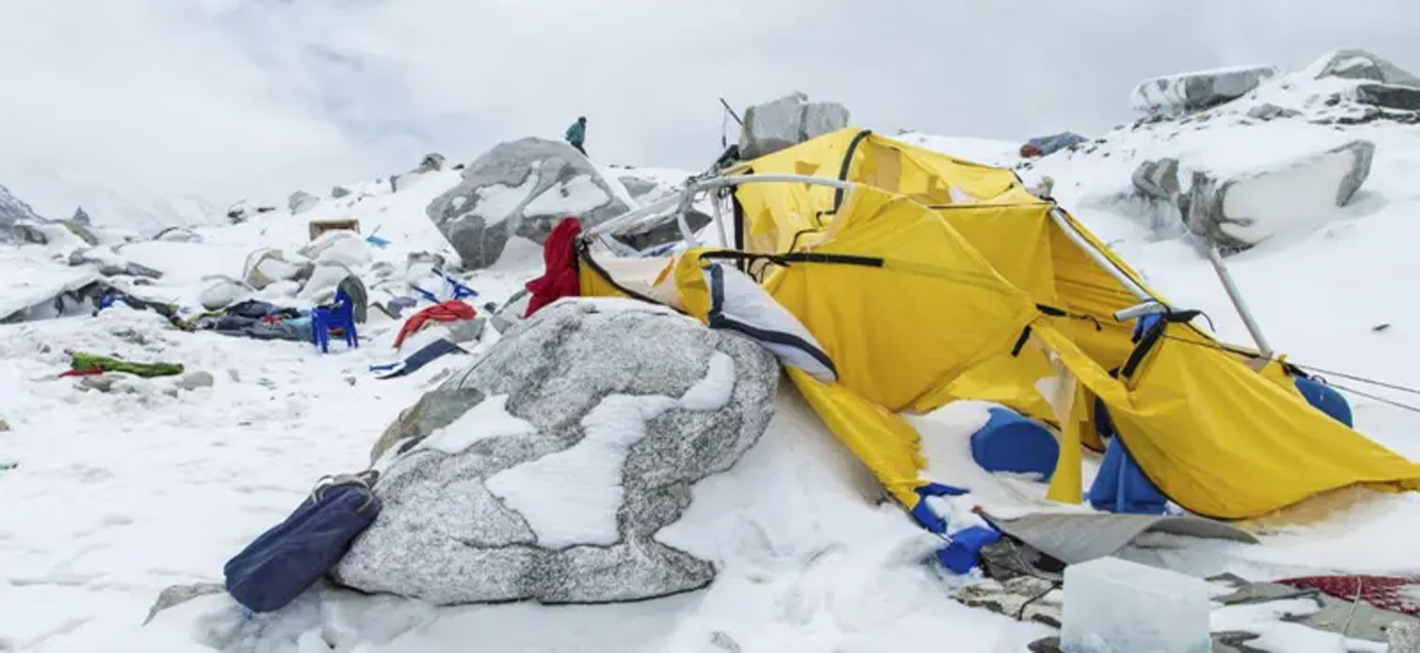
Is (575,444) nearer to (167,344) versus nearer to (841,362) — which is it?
(841,362)

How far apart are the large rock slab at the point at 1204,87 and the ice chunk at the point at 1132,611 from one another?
1637 centimetres

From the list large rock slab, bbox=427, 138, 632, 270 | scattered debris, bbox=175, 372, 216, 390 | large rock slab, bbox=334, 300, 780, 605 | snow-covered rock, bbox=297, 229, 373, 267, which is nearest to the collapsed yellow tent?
large rock slab, bbox=334, 300, 780, 605

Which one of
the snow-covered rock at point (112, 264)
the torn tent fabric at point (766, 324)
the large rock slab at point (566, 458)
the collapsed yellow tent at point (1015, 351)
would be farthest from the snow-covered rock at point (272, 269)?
the torn tent fabric at point (766, 324)

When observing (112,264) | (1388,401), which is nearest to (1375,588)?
(1388,401)

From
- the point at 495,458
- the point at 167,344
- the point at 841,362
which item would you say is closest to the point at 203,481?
the point at 495,458

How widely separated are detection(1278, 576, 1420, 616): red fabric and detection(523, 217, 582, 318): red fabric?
12.0ft

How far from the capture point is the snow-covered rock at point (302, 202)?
24648 mm

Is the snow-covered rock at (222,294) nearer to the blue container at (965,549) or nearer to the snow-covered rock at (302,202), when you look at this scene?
the blue container at (965,549)

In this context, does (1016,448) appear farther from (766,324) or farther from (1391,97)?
(1391,97)

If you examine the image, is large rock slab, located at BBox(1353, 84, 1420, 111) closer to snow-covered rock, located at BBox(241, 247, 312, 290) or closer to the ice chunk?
the ice chunk

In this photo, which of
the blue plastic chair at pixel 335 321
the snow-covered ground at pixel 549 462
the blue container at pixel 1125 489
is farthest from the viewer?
the blue plastic chair at pixel 335 321

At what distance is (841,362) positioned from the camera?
Answer: 438 cm

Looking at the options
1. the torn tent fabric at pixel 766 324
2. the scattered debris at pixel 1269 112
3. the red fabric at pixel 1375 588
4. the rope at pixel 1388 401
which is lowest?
the rope at pixel 1388 401

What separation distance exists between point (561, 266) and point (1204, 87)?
50.2 ft
